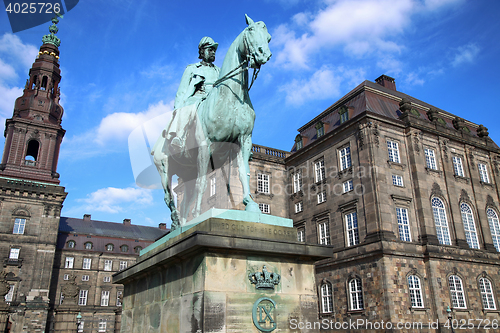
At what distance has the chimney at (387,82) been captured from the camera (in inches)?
1657

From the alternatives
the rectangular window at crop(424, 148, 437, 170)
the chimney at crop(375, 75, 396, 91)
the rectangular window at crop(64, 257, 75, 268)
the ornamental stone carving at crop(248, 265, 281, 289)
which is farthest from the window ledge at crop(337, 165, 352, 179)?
the rectangular window at crop(64, 257, 75, 268)

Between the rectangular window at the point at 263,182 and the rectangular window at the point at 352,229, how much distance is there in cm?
1006

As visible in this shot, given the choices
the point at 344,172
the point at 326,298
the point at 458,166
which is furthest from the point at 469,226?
the point at 326,298

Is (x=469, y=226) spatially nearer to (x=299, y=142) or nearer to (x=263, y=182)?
(x=299, y=142)

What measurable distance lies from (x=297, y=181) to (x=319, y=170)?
3.49m

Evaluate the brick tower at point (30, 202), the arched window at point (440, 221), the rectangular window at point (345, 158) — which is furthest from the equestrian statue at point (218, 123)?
the brick tower at point (30, 202)

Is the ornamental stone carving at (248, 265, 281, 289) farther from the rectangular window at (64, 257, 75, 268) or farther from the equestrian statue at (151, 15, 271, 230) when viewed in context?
the rectangular window at (64, 257, 75, 268)

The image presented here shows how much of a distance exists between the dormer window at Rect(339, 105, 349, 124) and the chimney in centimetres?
933

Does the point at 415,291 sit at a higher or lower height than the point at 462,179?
lower

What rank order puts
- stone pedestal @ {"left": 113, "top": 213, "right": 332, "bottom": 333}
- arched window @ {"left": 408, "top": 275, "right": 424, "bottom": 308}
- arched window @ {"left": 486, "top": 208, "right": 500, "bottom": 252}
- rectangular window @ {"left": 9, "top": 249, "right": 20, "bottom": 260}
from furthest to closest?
rectangular window @ {"left": 9, "top": 249, "right": 20, "bottom": 260} < arched window @ {"left": 486, "top": 208, "right": 500, "bottom": 252} < arched window @ {"left": 408, "top": 275, "right": 424, "bottom": 308} < stone pedestal @ {"left": 113, "top": 213, "right": 332, "bottom": 333}

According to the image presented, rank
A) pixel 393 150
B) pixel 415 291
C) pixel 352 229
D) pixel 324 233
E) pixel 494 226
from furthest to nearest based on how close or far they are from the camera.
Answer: pixel 494 226 → pixel 324 233 → pixel 393 150 → pixel 352 229 → pixel 415 291

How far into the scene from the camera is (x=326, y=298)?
32.9 m

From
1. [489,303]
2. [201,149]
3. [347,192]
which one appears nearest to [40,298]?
[347,192]

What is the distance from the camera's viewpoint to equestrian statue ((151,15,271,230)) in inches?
266
